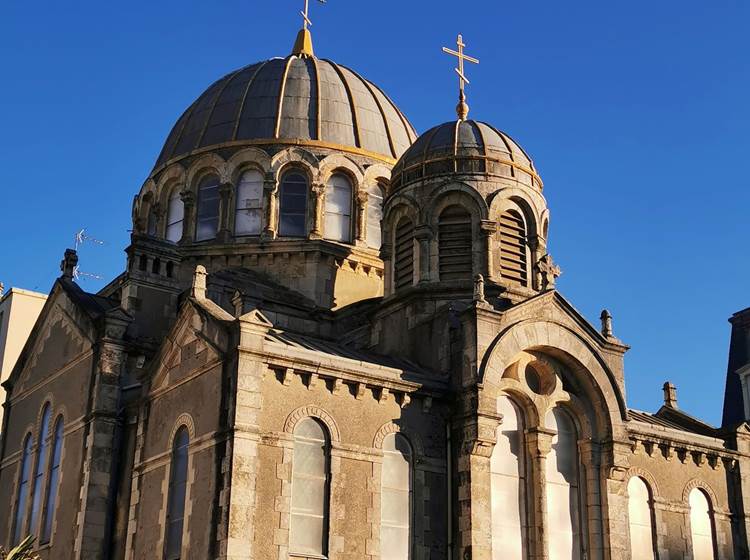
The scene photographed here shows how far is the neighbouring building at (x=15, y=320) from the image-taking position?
49.6m

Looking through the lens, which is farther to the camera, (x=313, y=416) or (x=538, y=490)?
(x=538, y=490)

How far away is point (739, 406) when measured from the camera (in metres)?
42.2

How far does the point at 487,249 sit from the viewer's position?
106ft

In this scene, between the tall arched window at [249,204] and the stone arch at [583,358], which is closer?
the stone arch at [583,358]

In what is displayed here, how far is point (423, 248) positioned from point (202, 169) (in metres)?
10.5

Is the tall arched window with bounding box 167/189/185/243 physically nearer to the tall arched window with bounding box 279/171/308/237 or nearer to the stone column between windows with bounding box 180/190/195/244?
→ the stone column between windows with bounding box 180/190/195/244

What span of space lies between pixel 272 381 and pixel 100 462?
641cm

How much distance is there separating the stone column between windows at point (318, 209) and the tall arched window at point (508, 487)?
436 inches

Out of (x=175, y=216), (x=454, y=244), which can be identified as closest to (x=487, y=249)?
(x=454, y=244)

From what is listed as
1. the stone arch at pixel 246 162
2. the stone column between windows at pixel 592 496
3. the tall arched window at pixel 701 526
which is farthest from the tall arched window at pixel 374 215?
the tall arched window at pixel 701 526

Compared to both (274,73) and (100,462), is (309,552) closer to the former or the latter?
(100,462)

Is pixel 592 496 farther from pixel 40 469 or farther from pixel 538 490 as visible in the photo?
pixel 40 469

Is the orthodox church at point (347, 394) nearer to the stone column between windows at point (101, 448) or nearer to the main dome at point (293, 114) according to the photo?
the stone column between windows at point (101, 448)

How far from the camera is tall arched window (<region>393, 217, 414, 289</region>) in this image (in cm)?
3297
